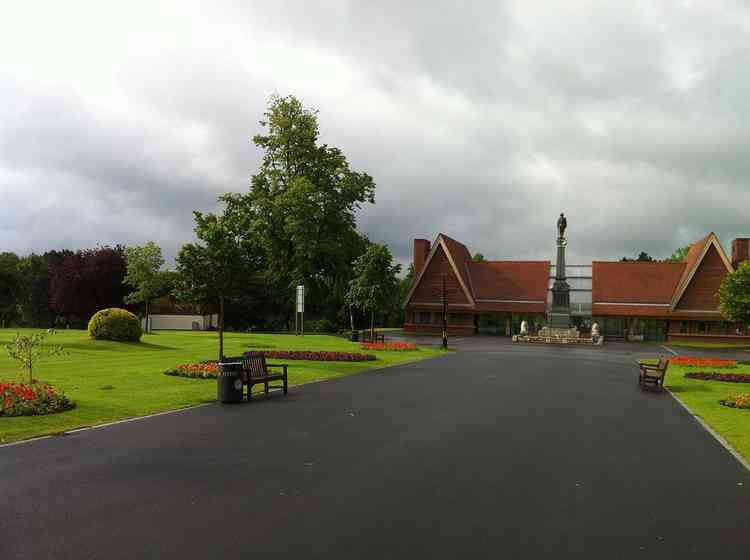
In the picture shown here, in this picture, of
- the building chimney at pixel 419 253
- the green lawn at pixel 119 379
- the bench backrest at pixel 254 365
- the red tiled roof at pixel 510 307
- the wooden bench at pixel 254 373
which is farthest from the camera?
the building chimney at pixel 419 253

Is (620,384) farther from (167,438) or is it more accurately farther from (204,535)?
(204,535)

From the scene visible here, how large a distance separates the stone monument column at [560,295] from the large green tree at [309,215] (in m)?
18.8

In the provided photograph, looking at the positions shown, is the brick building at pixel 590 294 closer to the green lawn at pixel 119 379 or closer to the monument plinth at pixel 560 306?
the monument plinth at pixel 560 306

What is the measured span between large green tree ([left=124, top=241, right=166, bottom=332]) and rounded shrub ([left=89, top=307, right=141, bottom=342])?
31545 millimetres

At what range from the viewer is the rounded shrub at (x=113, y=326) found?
98.8 feet

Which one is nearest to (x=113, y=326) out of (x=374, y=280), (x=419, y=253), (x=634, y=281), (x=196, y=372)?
(x=196, y=372)

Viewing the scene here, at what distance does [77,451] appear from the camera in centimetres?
887

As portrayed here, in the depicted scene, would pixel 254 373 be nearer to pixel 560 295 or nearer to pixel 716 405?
pixel 716 405

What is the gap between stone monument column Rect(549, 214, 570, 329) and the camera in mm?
53438

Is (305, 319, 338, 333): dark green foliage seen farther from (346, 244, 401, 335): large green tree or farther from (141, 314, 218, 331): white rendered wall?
(141, 314, 218, 331): white rendered wall

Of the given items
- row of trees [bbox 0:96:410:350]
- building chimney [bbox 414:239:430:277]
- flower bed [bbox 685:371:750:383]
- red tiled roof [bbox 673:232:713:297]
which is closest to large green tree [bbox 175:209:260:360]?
flower bed [bbox 685:371:750:383]

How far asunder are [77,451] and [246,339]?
2834 cm

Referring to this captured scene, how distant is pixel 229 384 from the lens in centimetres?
1387

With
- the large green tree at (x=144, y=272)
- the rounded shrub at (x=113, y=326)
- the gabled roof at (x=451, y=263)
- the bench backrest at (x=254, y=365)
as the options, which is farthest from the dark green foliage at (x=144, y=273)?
the bench backrest at (x=254, y=365)
